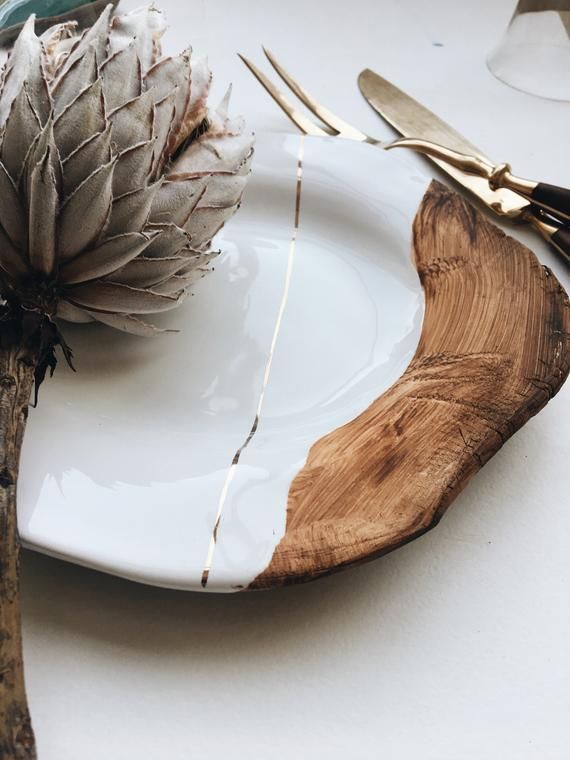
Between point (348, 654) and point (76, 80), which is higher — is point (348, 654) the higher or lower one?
the lower one

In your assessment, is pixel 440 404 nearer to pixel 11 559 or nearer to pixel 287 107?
pixel 11 559

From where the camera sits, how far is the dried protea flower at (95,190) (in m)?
0.29

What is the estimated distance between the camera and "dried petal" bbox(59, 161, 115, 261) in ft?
0.95

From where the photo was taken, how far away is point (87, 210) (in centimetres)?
29

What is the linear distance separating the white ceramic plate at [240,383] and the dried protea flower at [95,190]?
2cm

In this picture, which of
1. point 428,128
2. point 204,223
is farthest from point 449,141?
point 204,223

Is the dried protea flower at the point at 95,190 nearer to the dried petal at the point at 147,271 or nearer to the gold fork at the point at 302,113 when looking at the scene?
the dried petal at the point at 147,271

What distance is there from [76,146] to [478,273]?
7.3 inches

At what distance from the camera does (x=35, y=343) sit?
0.30m

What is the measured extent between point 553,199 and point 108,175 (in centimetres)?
25

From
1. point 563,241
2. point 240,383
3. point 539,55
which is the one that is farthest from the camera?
point 539,55

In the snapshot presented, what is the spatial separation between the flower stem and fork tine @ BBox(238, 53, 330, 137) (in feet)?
0.90

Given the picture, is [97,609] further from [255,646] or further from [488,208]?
[488,208]

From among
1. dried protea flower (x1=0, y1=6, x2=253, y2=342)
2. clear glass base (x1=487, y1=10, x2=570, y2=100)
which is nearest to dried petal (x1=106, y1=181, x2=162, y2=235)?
dried protea flower (x1=0, y1=6, x2=253, y2=342)
